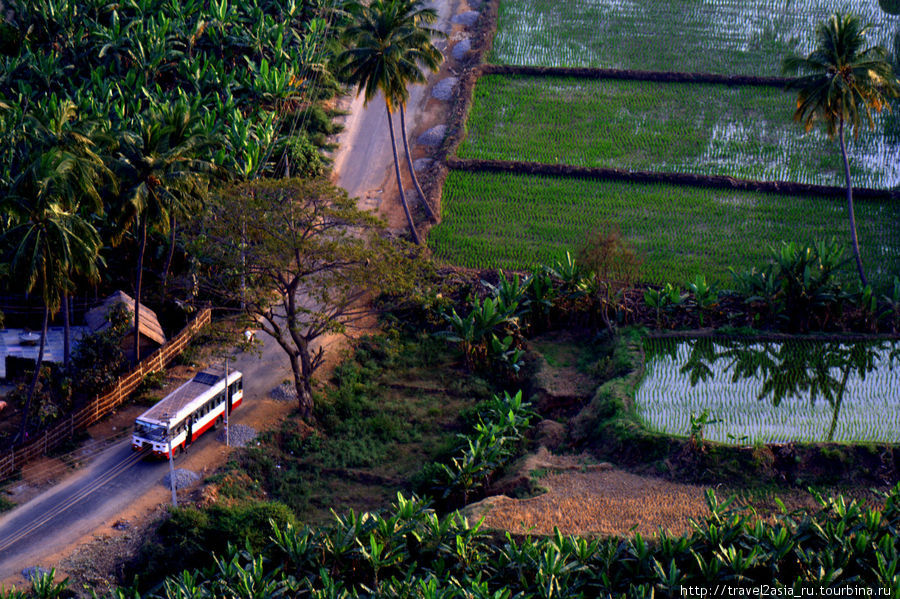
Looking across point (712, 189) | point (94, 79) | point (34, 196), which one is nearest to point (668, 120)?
point (712, 189)

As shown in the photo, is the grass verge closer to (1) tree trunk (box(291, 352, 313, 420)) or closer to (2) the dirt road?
(1) tree trunk (box(291, 352, 313, 420))

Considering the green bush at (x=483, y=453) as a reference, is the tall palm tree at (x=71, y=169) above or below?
above

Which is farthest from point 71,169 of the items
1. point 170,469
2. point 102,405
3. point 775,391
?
point 775,391

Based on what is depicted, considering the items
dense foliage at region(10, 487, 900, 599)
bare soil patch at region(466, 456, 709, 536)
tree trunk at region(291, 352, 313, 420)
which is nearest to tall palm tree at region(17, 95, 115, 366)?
tree trunk at region(291, 352, 313, 420)

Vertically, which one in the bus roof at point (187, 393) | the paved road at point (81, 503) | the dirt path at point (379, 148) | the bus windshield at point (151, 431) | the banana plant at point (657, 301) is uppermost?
the dirt path at point (379, 148)

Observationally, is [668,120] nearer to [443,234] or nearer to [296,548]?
[443,234]

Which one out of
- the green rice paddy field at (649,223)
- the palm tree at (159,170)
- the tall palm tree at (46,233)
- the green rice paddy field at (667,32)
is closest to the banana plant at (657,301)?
the green rice paddy field at (649,223)

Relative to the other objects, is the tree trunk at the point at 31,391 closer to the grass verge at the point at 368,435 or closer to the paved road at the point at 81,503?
the paved road at the point at 81,503
